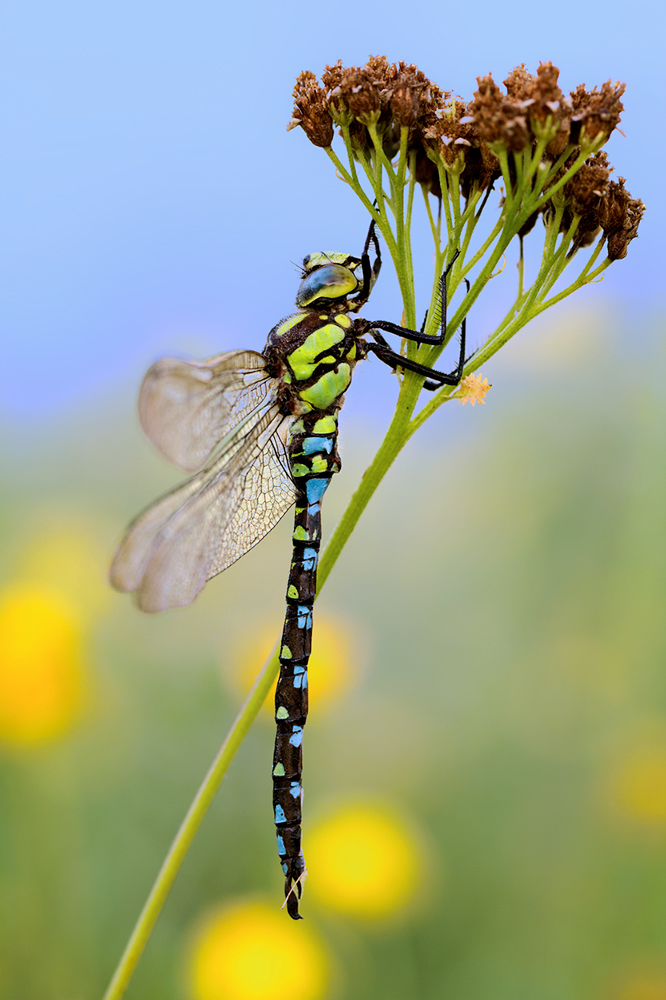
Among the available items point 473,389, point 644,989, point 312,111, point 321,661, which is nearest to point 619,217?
point 473,389

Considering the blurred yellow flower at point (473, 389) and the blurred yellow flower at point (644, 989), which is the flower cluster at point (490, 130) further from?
the blurred yellow flower at point (644, 989)

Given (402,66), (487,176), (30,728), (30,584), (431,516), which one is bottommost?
(30,728)

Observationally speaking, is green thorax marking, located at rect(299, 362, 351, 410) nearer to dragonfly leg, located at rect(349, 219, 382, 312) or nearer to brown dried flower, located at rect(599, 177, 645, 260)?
dragonfly leg, located at rect(349, 219, 382, 312)

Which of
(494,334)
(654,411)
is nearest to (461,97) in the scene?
(494,334)

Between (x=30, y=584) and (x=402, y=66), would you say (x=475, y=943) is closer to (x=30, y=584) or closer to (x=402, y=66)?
(x=30, y=584)

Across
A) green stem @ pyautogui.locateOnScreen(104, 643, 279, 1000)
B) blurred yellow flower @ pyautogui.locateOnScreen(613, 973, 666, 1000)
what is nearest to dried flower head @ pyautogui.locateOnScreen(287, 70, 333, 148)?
green stem @ pyautogui.locateOnScreen(104, 643, 279, 1000)

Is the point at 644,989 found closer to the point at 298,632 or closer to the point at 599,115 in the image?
the point at 298,632

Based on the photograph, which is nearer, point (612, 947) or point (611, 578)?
point (612, 947)

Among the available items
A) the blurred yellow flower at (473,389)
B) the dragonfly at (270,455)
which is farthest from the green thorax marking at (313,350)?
the blurred yellow flower at (473,389)
